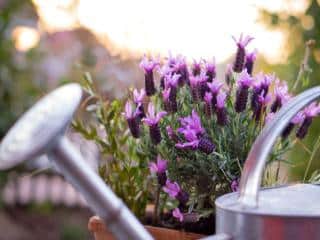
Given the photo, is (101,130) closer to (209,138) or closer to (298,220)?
(209,138)

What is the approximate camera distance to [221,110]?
2.16ft

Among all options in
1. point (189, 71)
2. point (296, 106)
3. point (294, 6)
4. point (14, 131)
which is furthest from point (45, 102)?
point (294, 6)

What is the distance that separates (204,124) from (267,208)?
22cm

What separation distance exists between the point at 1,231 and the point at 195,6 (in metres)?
2.62

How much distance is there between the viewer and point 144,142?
0.75 m

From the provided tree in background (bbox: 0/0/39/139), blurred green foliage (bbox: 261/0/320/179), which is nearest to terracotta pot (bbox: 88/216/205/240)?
blurred green foliage (bbox: 261/0/320/179)

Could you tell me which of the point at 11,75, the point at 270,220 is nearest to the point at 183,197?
the point at 270,220

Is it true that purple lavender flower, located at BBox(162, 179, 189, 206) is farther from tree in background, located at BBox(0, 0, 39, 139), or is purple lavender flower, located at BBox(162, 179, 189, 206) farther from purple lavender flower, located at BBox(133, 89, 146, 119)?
tree in background, located at BBox(0, 0, 39, 139)

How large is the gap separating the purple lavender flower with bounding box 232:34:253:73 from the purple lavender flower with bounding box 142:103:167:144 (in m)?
0.12

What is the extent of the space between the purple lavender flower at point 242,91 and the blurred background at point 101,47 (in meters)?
0.09

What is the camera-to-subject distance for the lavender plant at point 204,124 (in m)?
0.67

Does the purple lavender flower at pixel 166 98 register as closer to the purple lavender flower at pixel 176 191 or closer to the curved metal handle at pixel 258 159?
the purple lavender flower at pixel 176 191

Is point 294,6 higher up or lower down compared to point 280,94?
higher up

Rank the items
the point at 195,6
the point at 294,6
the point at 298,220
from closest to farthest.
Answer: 1. the point at 298,220
2. the point at 195,6
3. the point at 294,6
